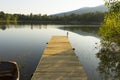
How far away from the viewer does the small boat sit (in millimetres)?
12472

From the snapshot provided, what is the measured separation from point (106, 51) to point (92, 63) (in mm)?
5144

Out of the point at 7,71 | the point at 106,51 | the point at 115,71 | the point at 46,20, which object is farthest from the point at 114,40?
the point at 46,20

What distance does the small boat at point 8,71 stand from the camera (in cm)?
1247

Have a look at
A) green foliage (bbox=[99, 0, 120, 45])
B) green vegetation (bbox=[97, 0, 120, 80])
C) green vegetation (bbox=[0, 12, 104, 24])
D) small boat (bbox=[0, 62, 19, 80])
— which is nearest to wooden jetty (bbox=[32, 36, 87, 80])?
small boat (bbox=[0, 62, 19, 80])

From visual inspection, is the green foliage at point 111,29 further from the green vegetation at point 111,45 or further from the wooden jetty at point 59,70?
the wooden jetty at point 59,70

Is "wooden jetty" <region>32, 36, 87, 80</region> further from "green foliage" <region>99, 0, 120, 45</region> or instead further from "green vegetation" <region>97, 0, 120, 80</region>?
"green foliage" <region>99, 0, 120, 45</region>

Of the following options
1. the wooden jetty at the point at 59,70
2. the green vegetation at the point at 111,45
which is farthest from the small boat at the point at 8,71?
the green vegetation at the point at 111,45

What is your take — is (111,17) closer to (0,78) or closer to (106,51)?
(106,51)

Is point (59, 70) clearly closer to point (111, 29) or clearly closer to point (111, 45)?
point (111, 29)

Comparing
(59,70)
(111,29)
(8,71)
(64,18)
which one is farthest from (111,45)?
(64,18)

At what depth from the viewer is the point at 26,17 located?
16775cm

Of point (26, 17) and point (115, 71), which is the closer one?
point (115, 71)

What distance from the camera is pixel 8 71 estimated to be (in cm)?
1291

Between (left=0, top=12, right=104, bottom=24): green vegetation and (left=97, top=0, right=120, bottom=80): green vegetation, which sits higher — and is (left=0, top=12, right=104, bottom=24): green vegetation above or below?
below
